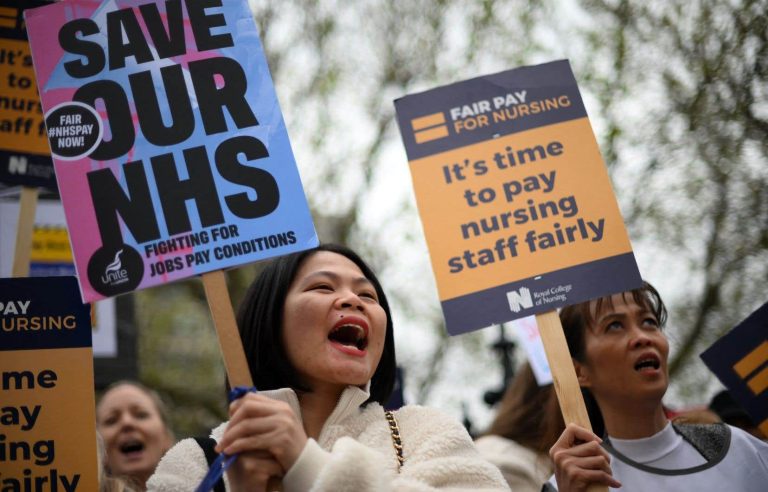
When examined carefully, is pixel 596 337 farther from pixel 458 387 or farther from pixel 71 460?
pixel 458 387

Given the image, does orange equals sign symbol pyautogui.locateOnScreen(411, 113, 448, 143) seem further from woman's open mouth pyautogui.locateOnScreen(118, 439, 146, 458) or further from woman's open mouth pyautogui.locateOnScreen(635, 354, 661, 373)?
woman's open mouth pyautogui.locateOnScreen(118, 439, 146, 458)

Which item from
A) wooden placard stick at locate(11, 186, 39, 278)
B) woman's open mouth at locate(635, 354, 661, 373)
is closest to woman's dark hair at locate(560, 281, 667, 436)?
woman's open mouth at locate(635, 354, 661, 373)

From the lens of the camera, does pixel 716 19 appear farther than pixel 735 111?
Yes

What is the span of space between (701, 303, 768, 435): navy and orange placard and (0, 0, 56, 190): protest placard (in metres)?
2.68

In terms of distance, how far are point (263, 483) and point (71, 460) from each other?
97cm

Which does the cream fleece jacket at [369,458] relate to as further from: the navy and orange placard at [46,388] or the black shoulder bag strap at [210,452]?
the navy and orange placard at [46,388]

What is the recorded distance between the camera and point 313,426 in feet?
9.64

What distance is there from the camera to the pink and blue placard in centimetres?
281

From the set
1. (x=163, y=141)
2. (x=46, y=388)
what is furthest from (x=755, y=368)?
(x=46, y=388)

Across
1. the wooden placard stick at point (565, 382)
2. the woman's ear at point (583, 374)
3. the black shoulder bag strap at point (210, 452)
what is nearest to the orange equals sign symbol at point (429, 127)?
the wooden placard stick at point (565, 382)

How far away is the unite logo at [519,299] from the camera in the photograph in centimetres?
329

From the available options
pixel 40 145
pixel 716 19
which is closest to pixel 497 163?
pixel 40 145

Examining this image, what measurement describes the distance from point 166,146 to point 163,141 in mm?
19

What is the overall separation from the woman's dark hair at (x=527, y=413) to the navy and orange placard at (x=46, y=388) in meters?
1.95
